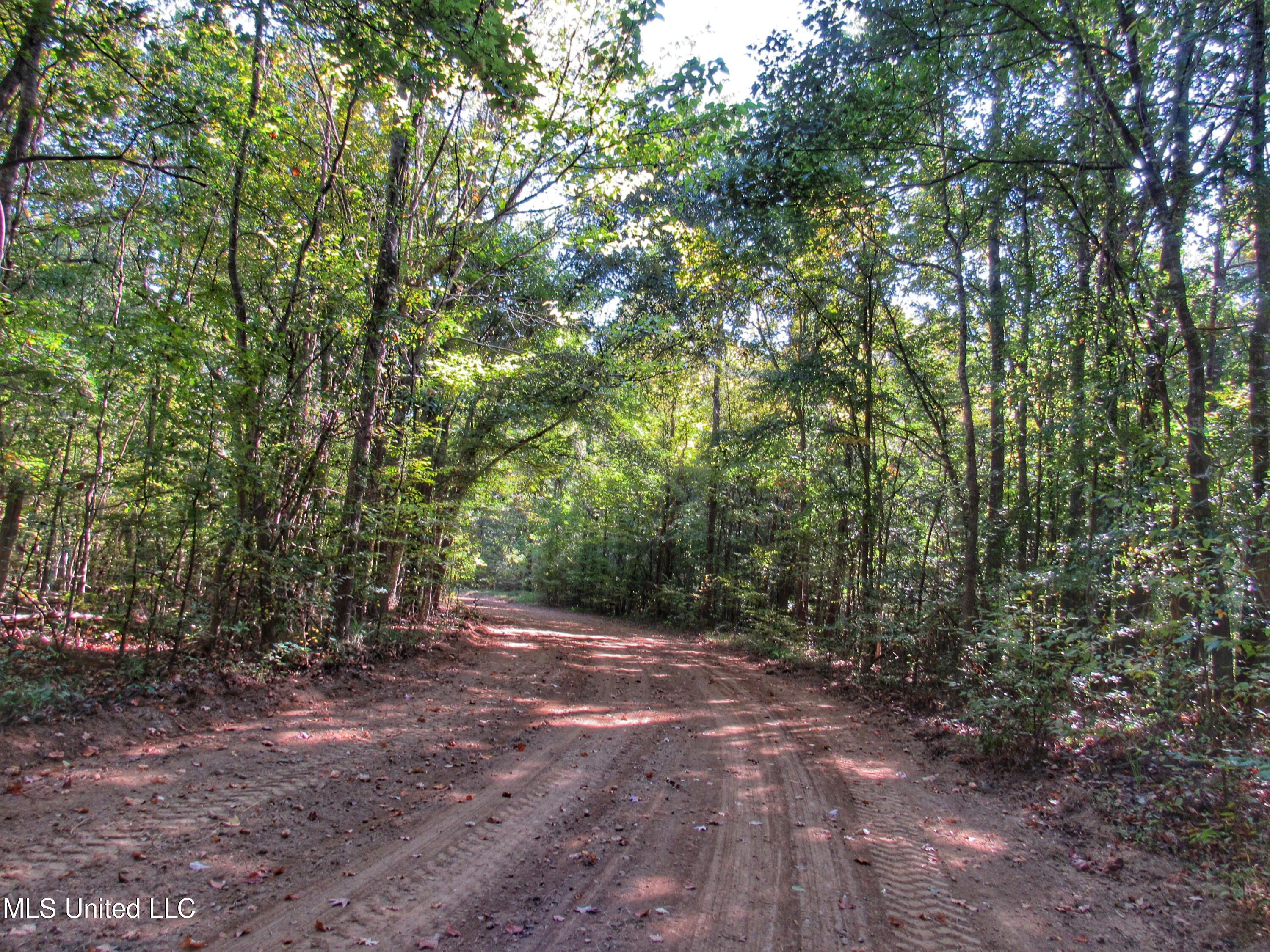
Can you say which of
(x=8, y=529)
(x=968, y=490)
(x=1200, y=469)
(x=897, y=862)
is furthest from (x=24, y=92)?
(x=968, y=490)

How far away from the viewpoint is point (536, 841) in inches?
162

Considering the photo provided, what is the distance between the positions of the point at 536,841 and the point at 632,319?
38.1ft

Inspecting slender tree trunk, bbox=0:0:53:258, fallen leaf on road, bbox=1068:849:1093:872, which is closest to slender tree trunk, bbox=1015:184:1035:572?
fallen leaf on road, bbox=1068:849:1093:872

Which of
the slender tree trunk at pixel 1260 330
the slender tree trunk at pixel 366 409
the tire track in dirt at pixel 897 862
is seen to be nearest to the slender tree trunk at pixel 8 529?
the slender tree trunk at pixel 366 409

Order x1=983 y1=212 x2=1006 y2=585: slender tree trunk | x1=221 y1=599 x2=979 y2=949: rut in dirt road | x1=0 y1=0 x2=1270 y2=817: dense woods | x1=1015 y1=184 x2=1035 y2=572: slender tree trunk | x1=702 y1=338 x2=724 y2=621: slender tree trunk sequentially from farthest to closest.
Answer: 1. x1=702 y1=338 x2=724 y2=621: slender tree trunk
2. x1=983 y1=212 x2=1006 y2=585: slender tree trunk
3. x1=1015 y1=184 x2=1035 y2=572: slender tree trunk
4. x1=0 y1=0 x2=1270 y2=817: dense woods
5. x1=221 y1=599 x2=979 y2=949: rut in dirt road

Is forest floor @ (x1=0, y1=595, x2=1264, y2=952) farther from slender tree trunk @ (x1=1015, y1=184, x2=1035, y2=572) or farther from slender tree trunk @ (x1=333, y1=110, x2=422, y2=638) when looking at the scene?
slender tree trunk @ (x1=1015, y1=184, x2=1035, y2=572)

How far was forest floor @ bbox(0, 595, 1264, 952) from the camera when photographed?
10.4 ft

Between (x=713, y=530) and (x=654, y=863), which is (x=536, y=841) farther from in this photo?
(x=713, y=530)

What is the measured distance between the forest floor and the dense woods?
4.97 feet

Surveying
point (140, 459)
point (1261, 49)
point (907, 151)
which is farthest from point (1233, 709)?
point (140, 459)

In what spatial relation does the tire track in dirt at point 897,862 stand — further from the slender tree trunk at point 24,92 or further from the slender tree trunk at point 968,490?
the slender tree trunk at point 24,92

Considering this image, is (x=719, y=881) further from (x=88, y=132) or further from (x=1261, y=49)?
(x=1261, y=49)

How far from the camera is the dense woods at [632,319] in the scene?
552cm

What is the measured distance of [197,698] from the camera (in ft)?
20.2
